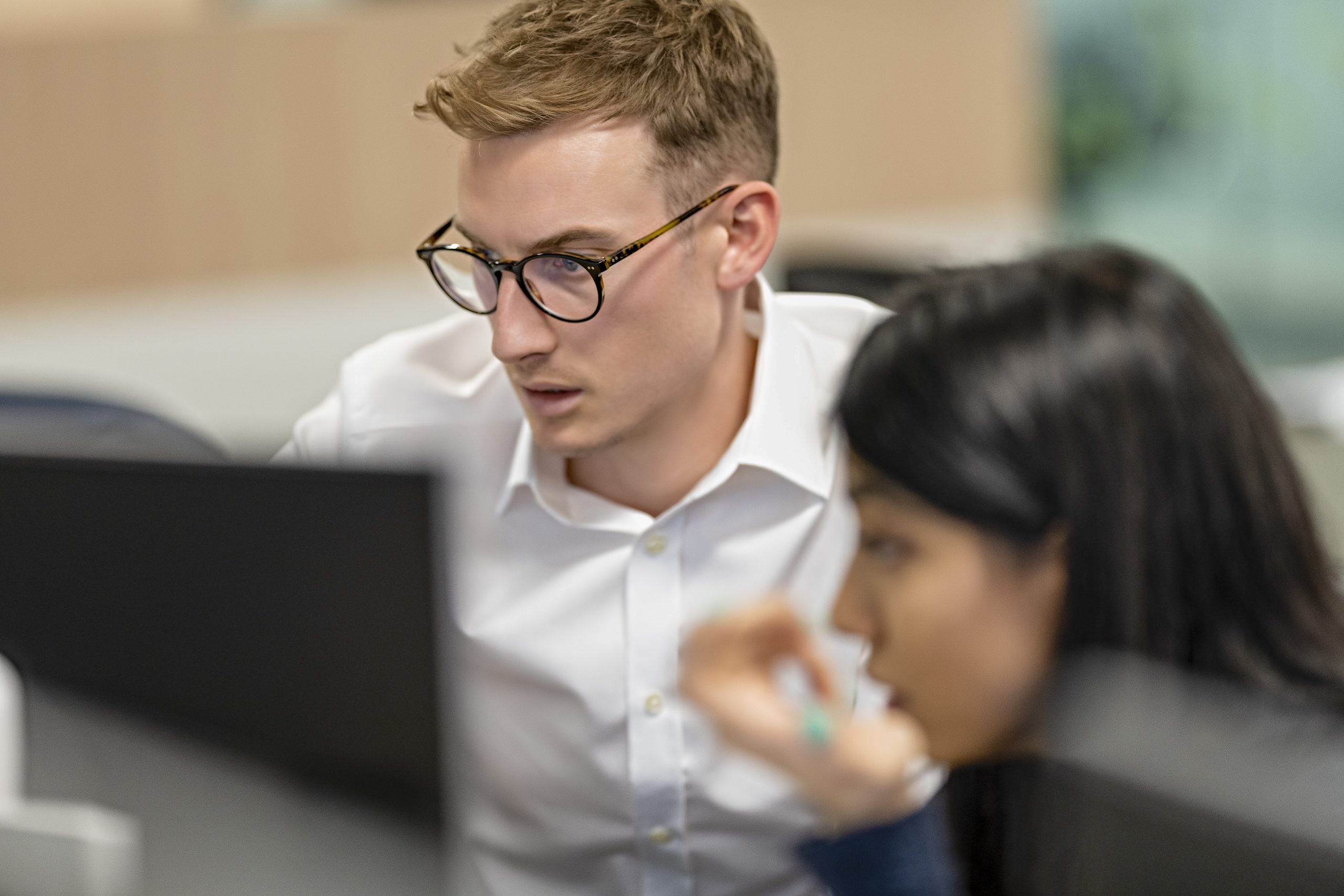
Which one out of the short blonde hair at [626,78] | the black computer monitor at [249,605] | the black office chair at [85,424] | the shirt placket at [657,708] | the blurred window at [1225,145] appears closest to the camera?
the black computer monitor at [249,605]

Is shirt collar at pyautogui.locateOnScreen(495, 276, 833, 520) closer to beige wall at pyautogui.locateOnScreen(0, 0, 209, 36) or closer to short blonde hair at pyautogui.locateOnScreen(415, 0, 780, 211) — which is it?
short blonde hair at pyautogui.locateOnScreen(415, 0, 780, 211)

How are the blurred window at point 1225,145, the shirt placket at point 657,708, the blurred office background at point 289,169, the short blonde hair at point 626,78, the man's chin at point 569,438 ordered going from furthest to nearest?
the blurred window at point 1225,145 < the blurred office background at point 289,169 < the shirt placket at point 657,708 < the man's chin at point 569,438 < the short blonde hair at point 626,78

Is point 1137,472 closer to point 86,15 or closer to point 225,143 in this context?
point 225,143

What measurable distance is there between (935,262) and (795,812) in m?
0.45

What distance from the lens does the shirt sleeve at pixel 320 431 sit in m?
1.11

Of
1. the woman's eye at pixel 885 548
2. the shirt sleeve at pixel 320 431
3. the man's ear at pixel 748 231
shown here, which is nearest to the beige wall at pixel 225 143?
the shirt sleeve at pixel 320 431

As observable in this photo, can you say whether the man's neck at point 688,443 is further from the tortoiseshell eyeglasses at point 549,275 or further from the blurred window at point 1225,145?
the blurred window at point 1225,145

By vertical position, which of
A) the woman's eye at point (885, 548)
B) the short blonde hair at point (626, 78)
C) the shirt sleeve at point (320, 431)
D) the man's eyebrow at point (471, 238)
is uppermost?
the short blonde hair at point (626, 78)

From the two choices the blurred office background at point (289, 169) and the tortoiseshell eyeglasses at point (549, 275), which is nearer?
the tortoiseshell eyeglasses at point (549, 275)

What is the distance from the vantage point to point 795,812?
109cm

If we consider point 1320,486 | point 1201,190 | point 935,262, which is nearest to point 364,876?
point 935,262

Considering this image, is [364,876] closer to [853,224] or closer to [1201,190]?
[853,224]

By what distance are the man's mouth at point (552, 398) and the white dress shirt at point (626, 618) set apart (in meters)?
0.10

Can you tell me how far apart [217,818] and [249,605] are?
0.48 feet
